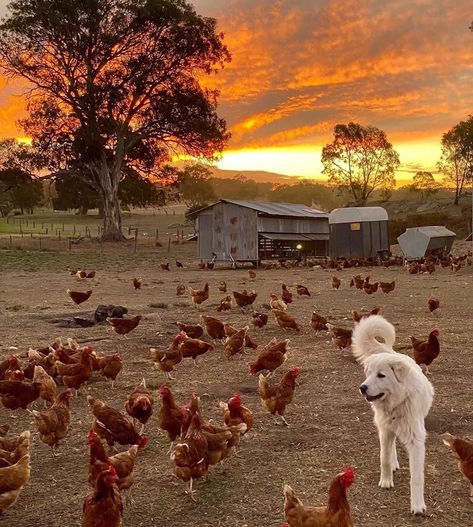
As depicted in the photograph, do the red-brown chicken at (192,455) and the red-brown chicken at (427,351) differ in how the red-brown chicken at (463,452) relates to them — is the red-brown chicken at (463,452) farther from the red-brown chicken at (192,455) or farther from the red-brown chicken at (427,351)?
the red-brown chicken at (427,351)

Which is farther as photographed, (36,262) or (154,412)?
(36,262)

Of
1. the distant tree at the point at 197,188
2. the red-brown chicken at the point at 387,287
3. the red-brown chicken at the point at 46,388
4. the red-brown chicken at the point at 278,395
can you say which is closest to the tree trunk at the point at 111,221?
the red-brown chicken at the point at 387,287

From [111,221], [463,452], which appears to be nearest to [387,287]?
[463,452]

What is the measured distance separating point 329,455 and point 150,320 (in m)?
10.1

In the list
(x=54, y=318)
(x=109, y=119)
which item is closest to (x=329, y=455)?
(x=54, y=318)

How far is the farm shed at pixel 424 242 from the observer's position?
4062 cm

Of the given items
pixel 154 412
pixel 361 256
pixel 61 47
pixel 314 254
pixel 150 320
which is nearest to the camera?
pixel 154 412

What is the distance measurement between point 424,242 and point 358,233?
17.1 feet

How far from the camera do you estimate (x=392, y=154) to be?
86.6 meters

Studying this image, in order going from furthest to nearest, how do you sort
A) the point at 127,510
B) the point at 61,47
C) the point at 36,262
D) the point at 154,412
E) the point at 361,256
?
the point at 61,47 → the point at 361,256 → the point at 36,262 → the point at 154,412 → the point at 127,510

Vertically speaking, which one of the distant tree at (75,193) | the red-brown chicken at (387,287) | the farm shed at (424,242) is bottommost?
the red-brown chicken at (387,287)

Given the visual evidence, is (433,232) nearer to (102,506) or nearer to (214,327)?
(214,327)

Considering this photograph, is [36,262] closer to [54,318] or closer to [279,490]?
[54,318]

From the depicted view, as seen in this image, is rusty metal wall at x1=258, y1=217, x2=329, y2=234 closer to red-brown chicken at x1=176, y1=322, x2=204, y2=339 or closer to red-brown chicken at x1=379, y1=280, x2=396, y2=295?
red-brown chicken at x1=379, y1=280, x2=396, y2=295
